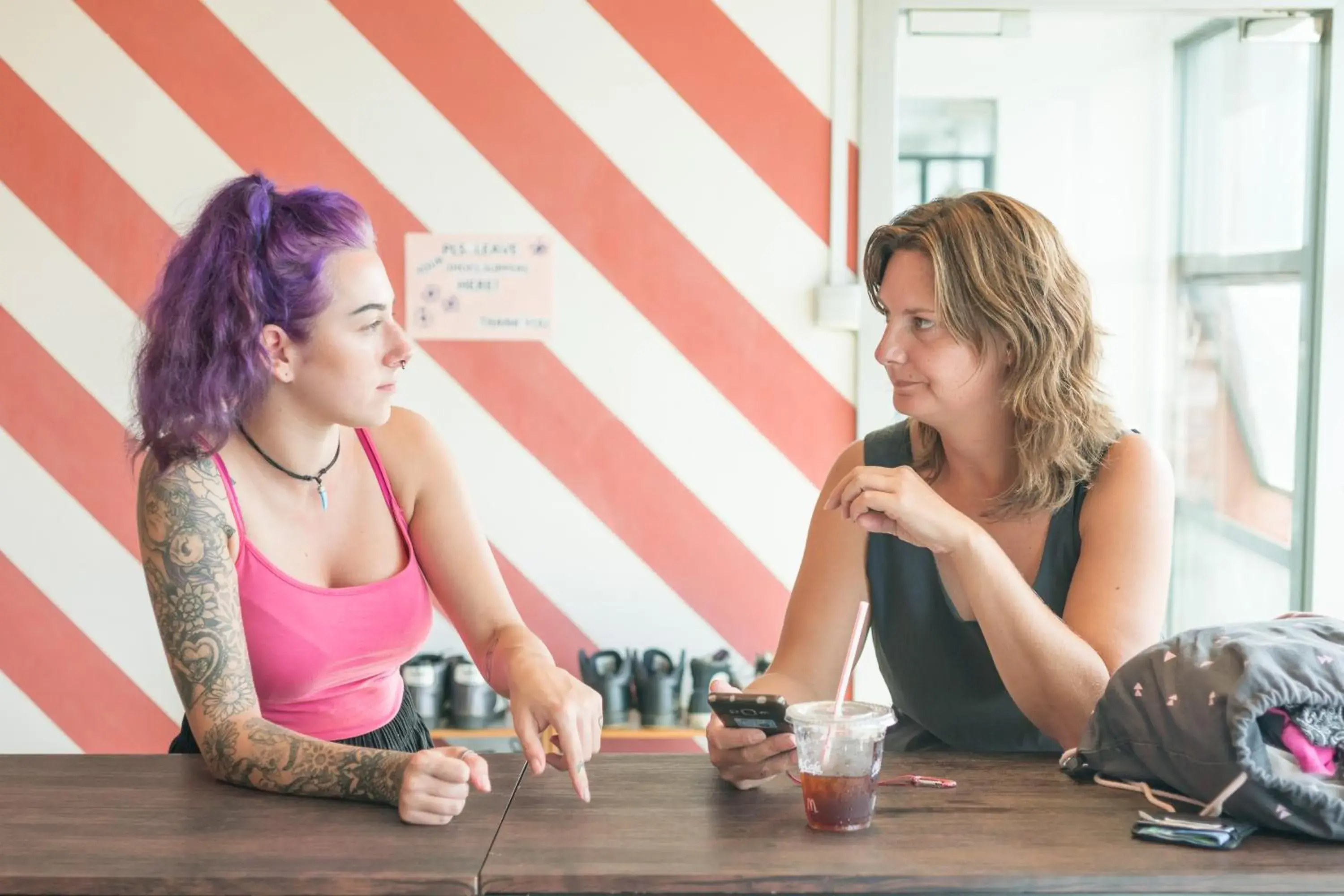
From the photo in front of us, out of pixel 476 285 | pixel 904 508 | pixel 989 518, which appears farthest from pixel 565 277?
pixel 904 508

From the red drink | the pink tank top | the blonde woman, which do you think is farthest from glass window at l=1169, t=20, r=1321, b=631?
the red drink

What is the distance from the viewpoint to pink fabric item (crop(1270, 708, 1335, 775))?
4.13 feet

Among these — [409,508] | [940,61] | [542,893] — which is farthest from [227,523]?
[940,61]

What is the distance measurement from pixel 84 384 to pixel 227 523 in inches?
63.9

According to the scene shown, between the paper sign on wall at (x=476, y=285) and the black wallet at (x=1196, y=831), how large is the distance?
2044 mm

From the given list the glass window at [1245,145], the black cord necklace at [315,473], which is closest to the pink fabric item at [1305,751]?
the black cord necklace at [315,473]

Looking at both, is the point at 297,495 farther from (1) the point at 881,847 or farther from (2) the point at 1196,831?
(2) the point at 1196,831

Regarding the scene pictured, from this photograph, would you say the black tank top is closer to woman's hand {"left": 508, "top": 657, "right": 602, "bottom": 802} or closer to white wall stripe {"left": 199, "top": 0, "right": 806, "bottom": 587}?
woman's hand {"left": 508, "top": 657, "right": 602, "bottom": 802}

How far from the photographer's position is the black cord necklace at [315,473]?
1.80m

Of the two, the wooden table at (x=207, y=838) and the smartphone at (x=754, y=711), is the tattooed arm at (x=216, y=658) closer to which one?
the wooden table at (x=207, y=838)

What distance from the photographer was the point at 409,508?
1913mm

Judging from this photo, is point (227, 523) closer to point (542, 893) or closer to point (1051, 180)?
point (542, 893)

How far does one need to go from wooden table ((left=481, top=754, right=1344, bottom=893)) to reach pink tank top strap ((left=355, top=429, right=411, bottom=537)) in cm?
54

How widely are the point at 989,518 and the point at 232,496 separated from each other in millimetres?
1026
